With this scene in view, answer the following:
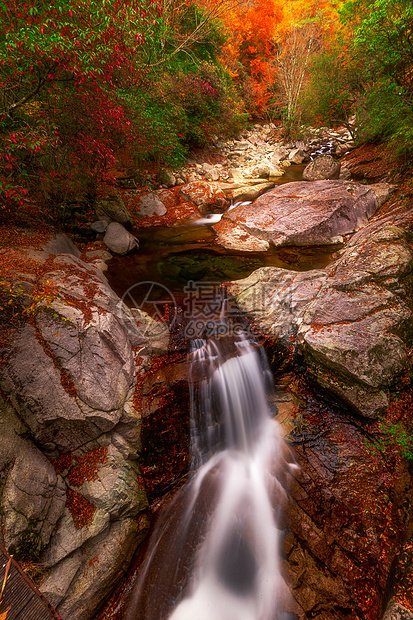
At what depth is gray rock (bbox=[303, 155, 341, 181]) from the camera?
→ 13320 millimetres

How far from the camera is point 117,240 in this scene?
8469mm

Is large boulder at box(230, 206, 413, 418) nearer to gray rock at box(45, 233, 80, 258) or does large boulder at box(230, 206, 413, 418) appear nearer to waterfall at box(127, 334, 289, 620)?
waterfall at box(127, 334, 289, 620)

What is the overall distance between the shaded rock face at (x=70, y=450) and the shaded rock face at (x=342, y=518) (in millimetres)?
2405

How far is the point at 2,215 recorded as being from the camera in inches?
237

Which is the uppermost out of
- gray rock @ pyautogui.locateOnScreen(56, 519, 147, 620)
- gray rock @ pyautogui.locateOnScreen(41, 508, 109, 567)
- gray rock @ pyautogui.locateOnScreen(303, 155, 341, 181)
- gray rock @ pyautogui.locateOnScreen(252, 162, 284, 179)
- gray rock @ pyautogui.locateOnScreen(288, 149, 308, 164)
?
gray rock @ pyautogui.locateOnScreen(288, 149, 308, 164)

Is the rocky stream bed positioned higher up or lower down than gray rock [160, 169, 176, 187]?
lower down

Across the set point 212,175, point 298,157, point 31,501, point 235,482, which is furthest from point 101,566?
point 298,157

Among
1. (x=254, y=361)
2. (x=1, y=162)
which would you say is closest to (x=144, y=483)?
(x=254, y=361)

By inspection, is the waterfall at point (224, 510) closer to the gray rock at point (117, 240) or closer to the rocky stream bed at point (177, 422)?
the rocky stream bed at point (177, 422)

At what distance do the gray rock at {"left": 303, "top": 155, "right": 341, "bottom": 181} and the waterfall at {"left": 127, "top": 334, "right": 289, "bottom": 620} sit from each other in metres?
12.2

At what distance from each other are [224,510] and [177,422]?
1.62 m

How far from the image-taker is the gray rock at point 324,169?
1332 centimetres

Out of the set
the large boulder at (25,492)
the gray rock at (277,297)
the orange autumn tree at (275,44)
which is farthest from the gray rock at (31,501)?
the orange autumn tree at (275,44)

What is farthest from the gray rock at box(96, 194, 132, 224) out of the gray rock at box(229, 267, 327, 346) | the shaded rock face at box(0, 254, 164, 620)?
the gray rock at box(229, 267, 327, 346)
